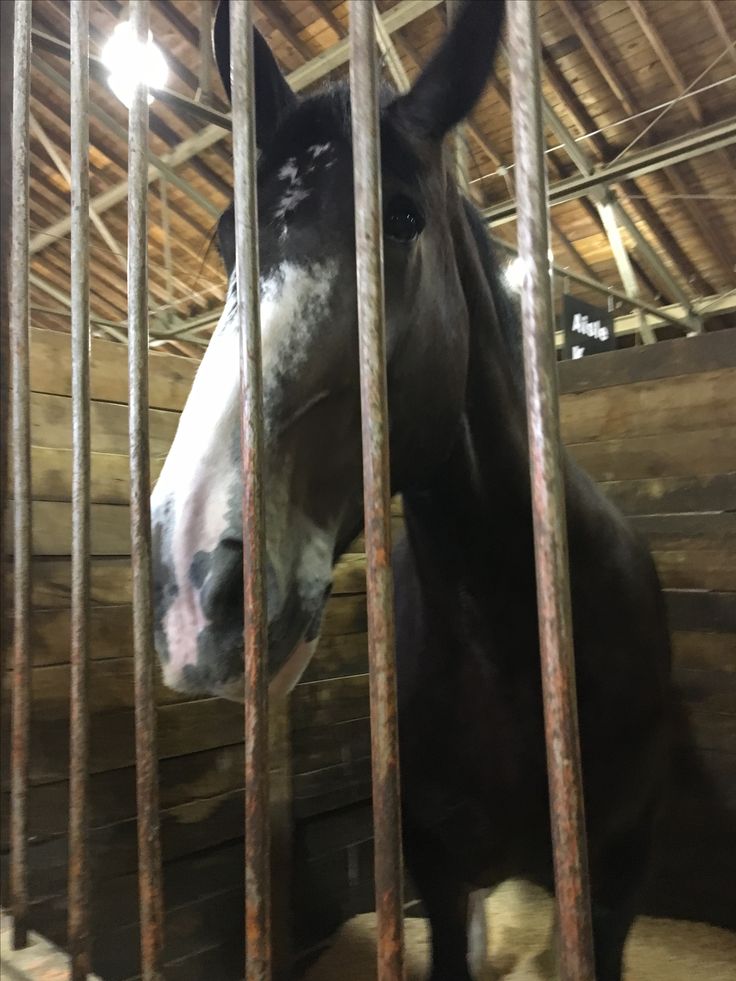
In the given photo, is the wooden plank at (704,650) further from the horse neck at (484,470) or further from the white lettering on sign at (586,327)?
the white lettering on sign at (586,327)

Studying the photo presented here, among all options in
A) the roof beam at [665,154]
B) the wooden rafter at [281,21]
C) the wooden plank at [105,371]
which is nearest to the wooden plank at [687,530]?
the wooden plank at [105,371]

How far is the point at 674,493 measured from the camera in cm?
180

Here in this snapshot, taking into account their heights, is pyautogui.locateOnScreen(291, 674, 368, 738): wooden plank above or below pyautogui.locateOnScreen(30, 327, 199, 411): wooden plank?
below

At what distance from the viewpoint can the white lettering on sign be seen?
2.51 meters

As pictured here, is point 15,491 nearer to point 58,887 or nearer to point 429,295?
point 429,295

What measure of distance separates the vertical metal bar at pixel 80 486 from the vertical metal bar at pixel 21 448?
9 centimetres

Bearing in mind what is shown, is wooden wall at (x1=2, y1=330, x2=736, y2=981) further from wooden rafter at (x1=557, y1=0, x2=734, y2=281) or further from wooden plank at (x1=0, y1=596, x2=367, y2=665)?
wooden rafter at (x1=557, y1=0, x2=734, y2=281)

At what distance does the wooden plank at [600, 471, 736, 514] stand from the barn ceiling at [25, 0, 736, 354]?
4.36ft

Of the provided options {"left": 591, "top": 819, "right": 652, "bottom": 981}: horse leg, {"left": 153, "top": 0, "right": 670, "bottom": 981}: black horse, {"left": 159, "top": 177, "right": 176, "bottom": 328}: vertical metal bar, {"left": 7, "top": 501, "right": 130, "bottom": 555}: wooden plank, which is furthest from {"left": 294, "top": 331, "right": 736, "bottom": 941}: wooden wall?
{"left": 159, "top": 177, "right": 176, "bottom": 328}: vertical metal bar

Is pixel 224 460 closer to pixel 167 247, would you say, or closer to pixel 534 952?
pixel 534 952

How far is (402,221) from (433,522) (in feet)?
1.42

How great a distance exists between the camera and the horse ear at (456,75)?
0.79 metres

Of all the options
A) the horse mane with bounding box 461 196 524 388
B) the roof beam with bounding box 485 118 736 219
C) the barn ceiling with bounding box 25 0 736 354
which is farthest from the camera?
the barn ceiling with bounding box 25 0 736 354

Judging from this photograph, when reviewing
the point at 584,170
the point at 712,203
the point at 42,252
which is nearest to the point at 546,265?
the point at 584,170
